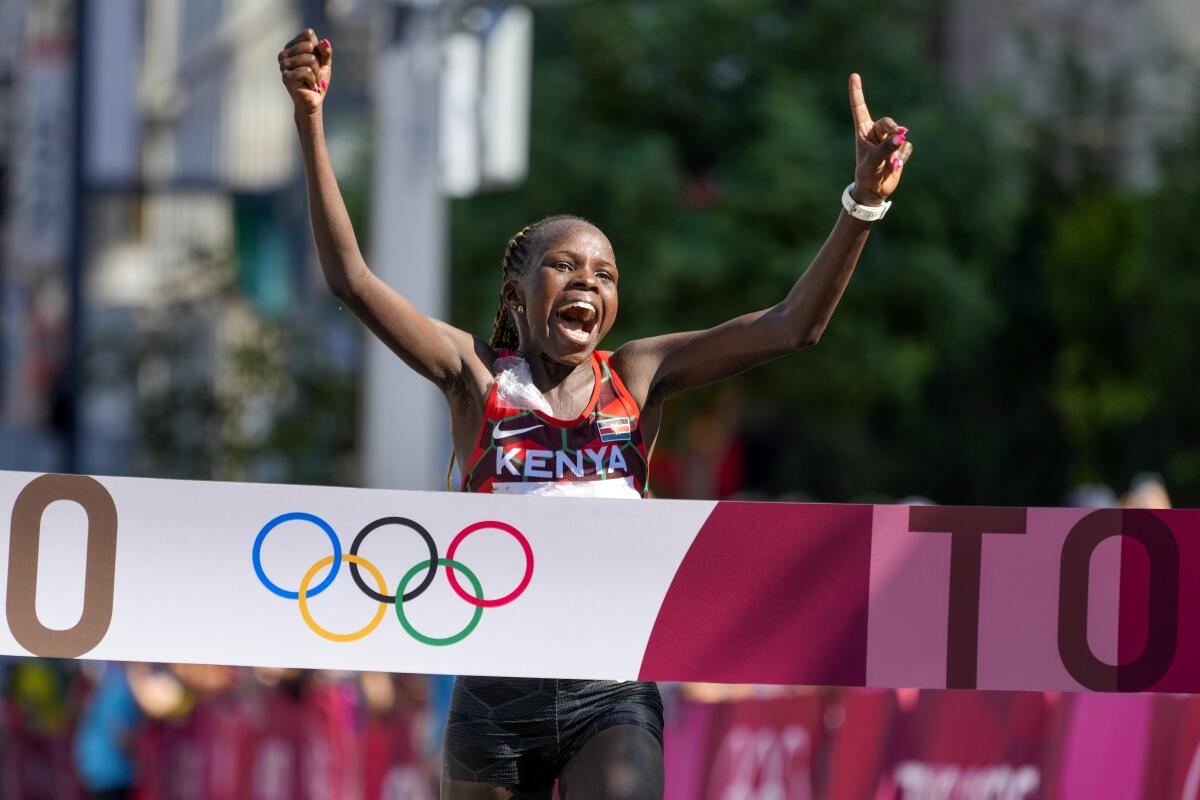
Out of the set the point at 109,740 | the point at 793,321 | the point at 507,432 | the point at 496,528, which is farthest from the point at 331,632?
the point at 109,740

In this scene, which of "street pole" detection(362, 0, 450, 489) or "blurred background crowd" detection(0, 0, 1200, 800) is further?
"blurred background crowd" detection(0, 0, 1200, 800)

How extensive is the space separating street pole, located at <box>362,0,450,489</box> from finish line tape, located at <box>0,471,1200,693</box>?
30.4 ft

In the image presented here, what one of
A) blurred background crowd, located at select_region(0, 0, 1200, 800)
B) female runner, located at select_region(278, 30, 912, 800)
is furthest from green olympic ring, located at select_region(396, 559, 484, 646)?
blurred background crowd, located at select_region(0, 0, 1200, 800)

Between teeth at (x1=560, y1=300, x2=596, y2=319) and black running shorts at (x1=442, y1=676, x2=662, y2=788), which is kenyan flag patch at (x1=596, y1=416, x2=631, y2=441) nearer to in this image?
teeth at (x1=560, y1=300, x2=596, y2=319)

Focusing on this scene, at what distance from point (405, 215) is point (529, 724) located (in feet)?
32.5

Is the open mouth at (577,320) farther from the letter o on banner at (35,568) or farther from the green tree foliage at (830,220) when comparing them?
the green tree foliage at (830,220)

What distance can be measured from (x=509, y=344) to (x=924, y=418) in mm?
23182

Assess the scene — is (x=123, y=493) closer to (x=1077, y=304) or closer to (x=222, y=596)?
(x=222, y=596)

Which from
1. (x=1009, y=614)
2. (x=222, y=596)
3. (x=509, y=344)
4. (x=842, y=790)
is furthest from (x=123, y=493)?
(x=842, y=790)

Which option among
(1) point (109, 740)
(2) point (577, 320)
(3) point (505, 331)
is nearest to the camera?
(2) point (577, 320)

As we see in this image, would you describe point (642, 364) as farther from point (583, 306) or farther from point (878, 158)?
point (878, 158)

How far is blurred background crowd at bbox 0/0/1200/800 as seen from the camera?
1431 cm

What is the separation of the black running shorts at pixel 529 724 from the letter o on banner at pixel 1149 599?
37.2 inches

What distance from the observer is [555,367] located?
15.8 feet
